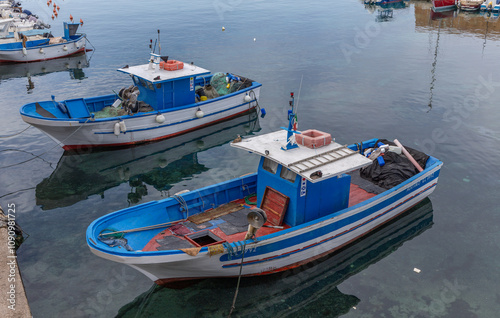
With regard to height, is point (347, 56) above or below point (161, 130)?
above

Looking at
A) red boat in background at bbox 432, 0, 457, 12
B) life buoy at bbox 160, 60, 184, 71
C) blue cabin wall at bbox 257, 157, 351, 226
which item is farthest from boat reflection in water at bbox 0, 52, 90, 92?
red boat in background at bbox 432, 0, 457, 12

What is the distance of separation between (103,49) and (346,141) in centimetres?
2705

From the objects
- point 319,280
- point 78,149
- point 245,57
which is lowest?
point 319,280

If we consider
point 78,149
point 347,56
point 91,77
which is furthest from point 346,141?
point 91,77

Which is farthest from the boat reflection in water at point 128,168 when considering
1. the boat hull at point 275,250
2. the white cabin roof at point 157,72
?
the boat hull at point 275,250

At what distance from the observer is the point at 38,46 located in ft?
115

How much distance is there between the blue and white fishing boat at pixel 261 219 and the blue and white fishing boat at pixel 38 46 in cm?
2861

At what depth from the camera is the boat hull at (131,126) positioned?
18594mm

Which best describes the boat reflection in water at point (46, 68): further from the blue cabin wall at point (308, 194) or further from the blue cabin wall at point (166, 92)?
the blue cabin wall at point (308, 194)

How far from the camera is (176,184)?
1789 centimetres

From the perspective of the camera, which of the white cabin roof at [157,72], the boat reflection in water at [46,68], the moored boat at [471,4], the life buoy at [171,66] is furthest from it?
the moored boat at [471,4]

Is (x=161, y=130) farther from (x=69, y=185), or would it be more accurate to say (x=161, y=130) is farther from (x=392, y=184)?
(x=392, y=184)

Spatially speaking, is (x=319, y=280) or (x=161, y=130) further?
(x=161, y=130)

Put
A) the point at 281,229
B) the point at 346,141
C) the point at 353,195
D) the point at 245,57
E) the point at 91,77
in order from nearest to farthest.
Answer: the point at 281,229 → the point at 353,195 → the point at 346,141 → the point at 91,77 → the point at 245,57
